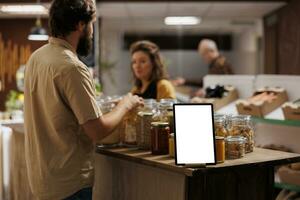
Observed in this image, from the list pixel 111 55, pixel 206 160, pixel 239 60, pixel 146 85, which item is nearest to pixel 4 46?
pixel 111 55

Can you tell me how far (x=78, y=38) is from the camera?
2.10 m

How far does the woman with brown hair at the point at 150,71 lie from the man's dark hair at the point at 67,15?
4.73 feet

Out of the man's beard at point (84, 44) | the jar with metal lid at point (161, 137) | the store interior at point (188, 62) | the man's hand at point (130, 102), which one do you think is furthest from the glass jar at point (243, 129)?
the man's beard at point (84, 44)

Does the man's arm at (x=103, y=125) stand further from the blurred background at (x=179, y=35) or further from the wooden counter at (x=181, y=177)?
the blurred background at (x=179, y=35)

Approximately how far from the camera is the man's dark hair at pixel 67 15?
78.8 inches

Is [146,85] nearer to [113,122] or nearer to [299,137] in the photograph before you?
[299,137]

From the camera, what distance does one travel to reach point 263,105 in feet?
10.7

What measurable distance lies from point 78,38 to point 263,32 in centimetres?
651

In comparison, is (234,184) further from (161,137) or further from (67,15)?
(67,15)

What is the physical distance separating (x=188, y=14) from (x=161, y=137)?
598cm

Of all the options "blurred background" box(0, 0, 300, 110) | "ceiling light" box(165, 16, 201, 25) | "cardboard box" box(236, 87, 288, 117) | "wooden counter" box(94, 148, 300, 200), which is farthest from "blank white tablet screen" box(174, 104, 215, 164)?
"ceiling light" box(165, 16, 201, 25)

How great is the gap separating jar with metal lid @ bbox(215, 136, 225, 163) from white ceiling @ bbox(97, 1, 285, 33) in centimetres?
506

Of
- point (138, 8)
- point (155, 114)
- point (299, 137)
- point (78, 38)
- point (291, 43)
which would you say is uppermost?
point (138, 8)

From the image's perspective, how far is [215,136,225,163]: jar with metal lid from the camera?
1.97m
